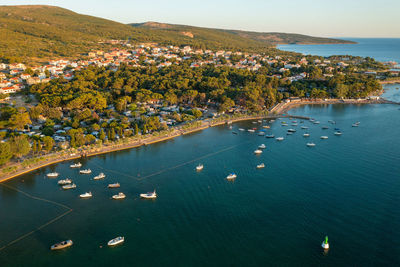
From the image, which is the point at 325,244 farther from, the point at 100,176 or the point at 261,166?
the point at 100,176

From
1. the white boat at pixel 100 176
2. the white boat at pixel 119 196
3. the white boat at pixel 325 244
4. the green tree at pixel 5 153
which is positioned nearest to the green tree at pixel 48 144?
the green tree at pixel 5 153

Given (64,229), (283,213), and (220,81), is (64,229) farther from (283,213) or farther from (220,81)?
(220,81)

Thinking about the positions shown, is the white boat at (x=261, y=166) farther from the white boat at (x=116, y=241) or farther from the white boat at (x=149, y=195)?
the white boat at (x=116, y=241)

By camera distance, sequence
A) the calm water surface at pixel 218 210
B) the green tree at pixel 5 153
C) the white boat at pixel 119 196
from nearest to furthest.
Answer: the calm water surface at pixel 218 210, the white boat at pixel 119 196, the green tree at pixel 5 153

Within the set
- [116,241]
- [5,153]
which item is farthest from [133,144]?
[116,241]

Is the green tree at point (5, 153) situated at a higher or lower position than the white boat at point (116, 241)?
higher

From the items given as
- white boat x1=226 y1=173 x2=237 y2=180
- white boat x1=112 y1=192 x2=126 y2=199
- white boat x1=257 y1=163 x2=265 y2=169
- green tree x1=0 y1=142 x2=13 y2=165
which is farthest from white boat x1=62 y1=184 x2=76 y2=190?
white boat x1=257 y1=163 x2=265 y2=169
